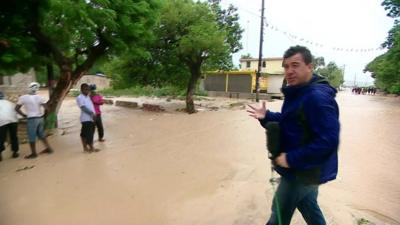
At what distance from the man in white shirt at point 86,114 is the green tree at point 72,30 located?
5.79ft

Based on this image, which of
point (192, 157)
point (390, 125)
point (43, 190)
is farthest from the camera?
point (390, 125)

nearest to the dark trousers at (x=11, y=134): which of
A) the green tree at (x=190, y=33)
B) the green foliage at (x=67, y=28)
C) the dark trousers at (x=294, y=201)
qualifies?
the green foliage at (x=67, y=28)

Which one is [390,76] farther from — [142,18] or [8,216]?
[8,216]

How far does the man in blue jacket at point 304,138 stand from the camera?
2398mm

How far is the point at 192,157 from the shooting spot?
8.45 meters

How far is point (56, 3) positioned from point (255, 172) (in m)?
6.09

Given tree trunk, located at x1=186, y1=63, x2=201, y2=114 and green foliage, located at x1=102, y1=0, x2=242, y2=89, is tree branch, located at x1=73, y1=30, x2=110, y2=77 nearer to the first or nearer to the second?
green foliage, located at x1=102, y1=0, x2=242, y2=89

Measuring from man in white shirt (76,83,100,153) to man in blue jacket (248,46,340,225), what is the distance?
641 cm

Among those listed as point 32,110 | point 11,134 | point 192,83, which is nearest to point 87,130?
point 32,110

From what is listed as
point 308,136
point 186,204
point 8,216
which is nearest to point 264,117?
point 308,136

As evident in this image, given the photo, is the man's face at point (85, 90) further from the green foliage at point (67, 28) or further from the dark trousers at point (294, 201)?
the dark trousers at point (294, 201)

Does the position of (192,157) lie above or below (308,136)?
below

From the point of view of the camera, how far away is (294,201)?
9.01 feet

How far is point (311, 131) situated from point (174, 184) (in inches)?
160
